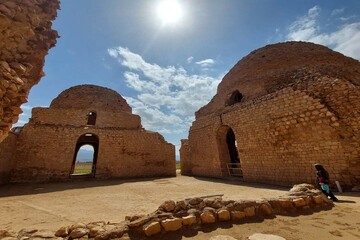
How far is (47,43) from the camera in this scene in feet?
12.4

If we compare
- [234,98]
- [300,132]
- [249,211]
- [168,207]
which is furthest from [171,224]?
[234,98]

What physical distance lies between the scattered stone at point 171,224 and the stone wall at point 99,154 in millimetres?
11336

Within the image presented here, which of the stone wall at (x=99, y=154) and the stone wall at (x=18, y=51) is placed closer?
the stone wall at (x=18, y=51)

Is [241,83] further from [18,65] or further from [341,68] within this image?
[18,65]

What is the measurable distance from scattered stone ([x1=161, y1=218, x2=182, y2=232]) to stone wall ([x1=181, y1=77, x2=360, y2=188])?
6.80 meters

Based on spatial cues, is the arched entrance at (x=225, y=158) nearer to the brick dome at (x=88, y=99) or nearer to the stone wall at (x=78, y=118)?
the stone wall at (x=78, y=118)

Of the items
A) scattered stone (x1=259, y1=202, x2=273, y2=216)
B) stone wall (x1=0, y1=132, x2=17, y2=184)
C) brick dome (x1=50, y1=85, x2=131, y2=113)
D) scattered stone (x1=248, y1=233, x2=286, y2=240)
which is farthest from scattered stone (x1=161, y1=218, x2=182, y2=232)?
brick dome (x1=50, y1=85, x2=131, y2=113)

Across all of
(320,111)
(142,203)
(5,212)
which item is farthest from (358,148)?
(5,212)

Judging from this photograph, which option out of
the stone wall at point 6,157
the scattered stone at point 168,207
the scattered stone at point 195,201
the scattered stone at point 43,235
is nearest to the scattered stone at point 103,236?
the scattered stone at point 43,235

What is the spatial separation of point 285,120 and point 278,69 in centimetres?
507

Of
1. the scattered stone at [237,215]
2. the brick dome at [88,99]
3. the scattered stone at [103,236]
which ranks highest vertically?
the brick dome at [88,99]

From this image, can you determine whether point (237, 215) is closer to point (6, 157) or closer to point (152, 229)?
point (152, 229)

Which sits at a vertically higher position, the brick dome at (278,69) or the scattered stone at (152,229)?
the brick dome at (278,69)

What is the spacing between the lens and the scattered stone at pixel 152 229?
291 cm
